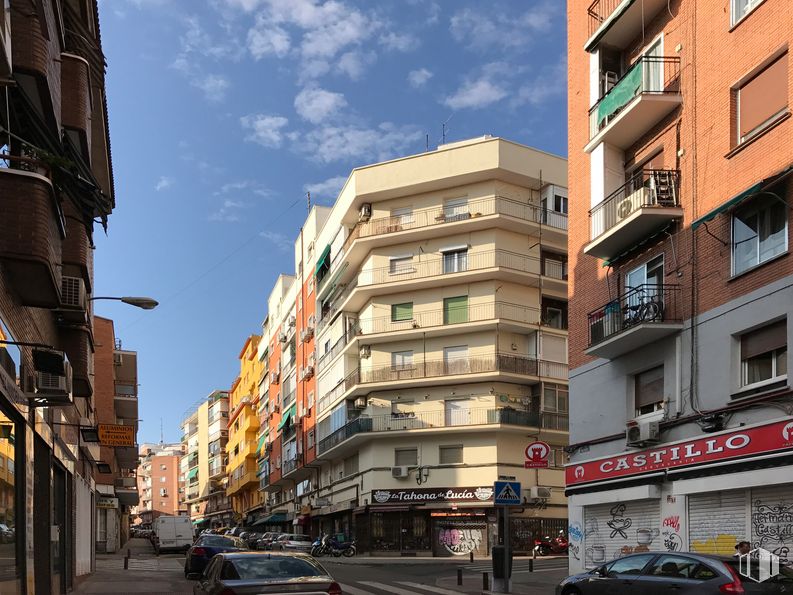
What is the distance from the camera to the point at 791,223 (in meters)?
15.7

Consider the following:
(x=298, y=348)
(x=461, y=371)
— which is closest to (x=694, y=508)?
(x=461, y=371)

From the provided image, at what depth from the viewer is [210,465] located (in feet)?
376

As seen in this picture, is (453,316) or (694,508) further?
(453,316)

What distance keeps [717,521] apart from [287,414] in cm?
5212

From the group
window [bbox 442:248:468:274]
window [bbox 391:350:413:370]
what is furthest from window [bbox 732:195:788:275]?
window [bbox 391:350:413:370]

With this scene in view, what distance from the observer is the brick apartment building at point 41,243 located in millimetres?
11133

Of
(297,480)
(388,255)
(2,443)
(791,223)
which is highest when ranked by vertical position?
(388,255)

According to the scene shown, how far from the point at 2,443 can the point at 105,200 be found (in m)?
6.08

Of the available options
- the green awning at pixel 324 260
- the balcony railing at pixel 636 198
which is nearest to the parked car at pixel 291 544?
the green awning at pixel 324 260

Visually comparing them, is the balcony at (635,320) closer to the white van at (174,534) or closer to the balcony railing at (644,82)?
the balcony railing at (644,82)

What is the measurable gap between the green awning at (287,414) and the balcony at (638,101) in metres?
46.1

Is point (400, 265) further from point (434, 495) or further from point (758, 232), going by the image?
point (758, 232)

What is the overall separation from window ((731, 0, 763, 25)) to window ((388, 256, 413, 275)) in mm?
28720

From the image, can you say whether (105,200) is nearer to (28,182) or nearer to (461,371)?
(28,182)
